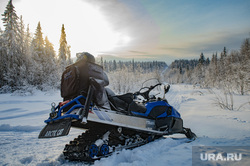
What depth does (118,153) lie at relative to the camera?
228 cm

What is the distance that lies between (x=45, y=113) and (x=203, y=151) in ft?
18.5

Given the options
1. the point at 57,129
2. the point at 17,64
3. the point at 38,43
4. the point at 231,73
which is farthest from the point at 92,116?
the point at 38,43

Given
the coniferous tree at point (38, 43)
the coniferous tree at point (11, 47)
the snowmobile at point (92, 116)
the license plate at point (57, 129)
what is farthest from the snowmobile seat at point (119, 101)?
the coniferous tree at point (38, 43)

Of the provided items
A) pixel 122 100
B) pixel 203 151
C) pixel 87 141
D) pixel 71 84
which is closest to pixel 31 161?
pixel 87 141

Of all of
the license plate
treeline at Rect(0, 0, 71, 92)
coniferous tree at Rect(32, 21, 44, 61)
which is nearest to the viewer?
the license plate

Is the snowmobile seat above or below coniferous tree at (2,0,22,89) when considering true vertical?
below

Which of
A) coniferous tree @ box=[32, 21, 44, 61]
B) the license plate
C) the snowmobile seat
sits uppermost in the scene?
coniferous tree @ box=[32, 21, 44, 61]

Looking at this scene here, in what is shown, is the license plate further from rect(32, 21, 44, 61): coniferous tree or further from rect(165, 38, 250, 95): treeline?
rect(32, 21, 44, 61): coniferous tree

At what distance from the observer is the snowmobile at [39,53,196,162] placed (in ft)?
6.34

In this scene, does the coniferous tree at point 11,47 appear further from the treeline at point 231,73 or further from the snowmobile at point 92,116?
the treeline at point 231,73

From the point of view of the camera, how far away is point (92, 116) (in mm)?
1959

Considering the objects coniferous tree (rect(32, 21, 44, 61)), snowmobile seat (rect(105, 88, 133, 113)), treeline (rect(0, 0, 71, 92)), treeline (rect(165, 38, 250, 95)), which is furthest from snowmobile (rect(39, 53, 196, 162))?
coniferous tree (rect(32, 21, 44, 61))

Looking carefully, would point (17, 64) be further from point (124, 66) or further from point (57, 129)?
point (57, 129)

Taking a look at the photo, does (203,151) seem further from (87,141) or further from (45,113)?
(45,113)
